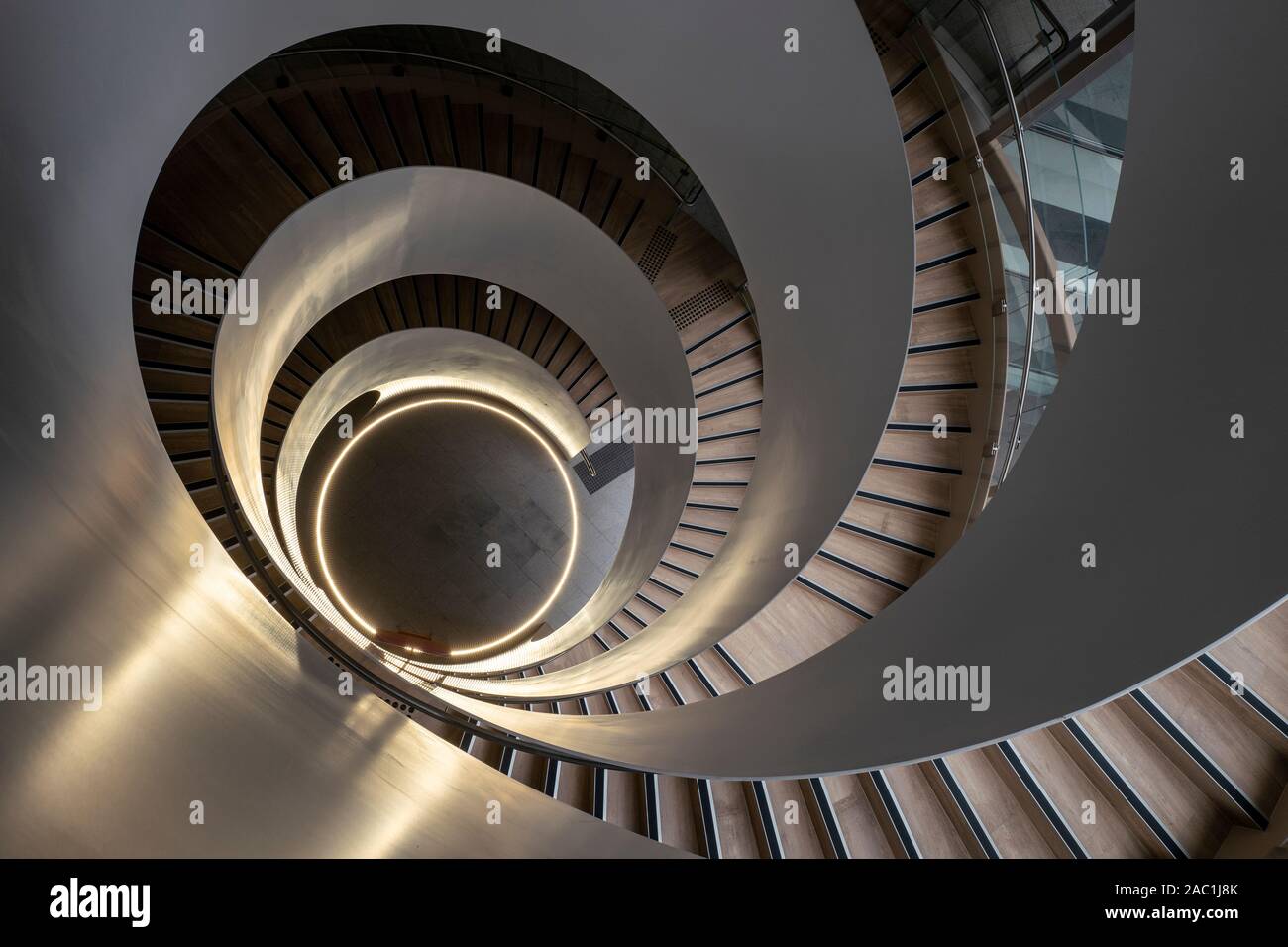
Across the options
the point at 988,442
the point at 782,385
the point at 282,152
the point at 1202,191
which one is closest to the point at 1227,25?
the point at 1202,191

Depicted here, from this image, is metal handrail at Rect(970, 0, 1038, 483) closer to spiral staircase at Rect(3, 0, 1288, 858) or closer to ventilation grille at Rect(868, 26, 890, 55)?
spiral staircase at Rect(3, 0, 1288, 858)

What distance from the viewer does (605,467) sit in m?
10.9

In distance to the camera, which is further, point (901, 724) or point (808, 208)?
point (808, 208)

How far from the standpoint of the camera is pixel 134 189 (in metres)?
3.96

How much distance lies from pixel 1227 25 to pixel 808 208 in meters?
2.83

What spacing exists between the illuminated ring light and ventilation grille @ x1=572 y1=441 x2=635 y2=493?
259mm

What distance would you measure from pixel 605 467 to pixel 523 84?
539 centimetres

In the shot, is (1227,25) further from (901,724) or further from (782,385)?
(782,385)

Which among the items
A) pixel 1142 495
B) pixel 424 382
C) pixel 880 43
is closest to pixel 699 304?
pixel 880 43

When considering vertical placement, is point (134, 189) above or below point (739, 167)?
below

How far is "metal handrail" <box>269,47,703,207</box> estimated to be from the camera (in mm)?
5895

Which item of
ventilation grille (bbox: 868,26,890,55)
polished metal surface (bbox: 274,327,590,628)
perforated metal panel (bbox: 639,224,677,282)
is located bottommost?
polished metal surface (bbox: 274,327,590,628)

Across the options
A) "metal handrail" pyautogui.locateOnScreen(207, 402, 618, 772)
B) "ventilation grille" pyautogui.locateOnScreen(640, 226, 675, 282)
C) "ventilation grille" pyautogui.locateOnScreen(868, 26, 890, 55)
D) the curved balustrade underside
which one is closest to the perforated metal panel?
"ventilation grille" pyautogui.locateOnScreen(640, 226, 675, 282)

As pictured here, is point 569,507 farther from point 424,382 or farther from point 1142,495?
point 1142,495
